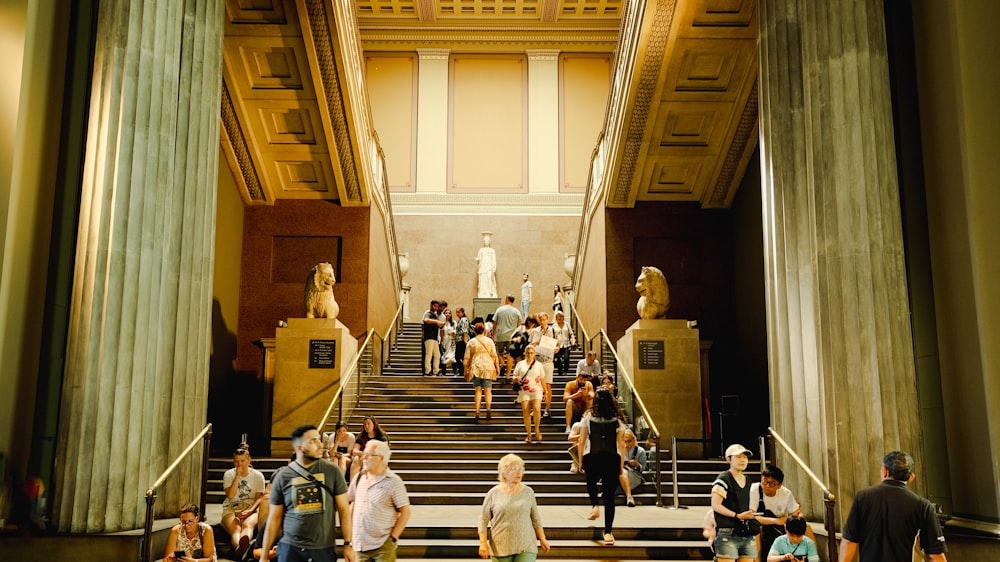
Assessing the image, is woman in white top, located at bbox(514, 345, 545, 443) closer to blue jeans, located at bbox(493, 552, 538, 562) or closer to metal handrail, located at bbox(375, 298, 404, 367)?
metal handrail, located at bbox(375, 298, 404, 367)

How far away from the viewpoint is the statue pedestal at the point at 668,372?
1434cm

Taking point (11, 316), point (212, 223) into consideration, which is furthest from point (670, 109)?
point (11, 316)

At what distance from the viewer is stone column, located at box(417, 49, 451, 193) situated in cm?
2561

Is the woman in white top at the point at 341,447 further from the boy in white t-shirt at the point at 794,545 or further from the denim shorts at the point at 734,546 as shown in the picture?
the boy in white t-shirt at the point at 794,545

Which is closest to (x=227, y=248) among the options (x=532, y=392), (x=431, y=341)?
(x=431, y=341)

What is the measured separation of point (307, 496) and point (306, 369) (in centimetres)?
873

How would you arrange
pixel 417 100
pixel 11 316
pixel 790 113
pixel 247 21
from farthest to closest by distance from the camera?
pixel 417 100 → pixel 247 21 → pixel 790 113 → pixel 11 316

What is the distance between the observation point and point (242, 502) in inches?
354

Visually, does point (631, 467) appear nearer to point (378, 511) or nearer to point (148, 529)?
point (378, 511)

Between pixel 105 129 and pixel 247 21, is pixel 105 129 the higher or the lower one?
the lower one

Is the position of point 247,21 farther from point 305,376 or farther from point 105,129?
point 105,129

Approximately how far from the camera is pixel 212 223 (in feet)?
31.8

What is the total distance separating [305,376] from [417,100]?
13.2 m

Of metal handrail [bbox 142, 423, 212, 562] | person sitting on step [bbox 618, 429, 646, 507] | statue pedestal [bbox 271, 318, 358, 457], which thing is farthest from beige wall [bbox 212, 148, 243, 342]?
person sitting on step [bbox 618, 429, 646, 507]
